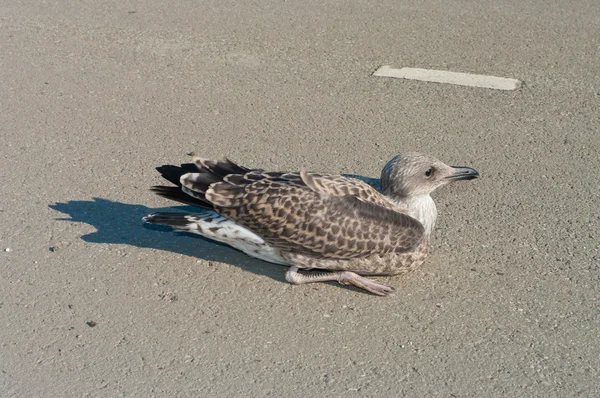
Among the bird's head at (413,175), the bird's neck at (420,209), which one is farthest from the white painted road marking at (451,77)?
the bird's neck at (420,209)

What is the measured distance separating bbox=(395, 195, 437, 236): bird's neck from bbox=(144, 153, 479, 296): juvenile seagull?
0.32 feet

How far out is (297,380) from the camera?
4922mm

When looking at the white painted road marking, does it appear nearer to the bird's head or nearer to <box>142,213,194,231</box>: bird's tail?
the bird's head

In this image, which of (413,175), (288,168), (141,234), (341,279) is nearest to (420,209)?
(413,175)

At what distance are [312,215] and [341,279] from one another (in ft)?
1.58

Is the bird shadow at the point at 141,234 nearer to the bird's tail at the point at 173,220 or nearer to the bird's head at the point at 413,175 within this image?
the bird's tail at the point at 173,220

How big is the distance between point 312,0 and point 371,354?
6613 mm

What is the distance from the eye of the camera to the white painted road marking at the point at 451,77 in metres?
8.69

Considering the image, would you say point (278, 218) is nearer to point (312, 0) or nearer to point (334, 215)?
point (334, 215)

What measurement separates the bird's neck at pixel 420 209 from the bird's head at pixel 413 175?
4 cm

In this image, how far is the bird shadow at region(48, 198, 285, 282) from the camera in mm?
6117

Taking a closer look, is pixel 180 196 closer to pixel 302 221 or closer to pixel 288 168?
pixel 302 221

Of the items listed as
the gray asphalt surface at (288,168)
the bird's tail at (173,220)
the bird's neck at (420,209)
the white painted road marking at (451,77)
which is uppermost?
the bird's tail at (173,220)

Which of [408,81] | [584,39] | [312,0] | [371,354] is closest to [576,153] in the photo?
[408,81]
